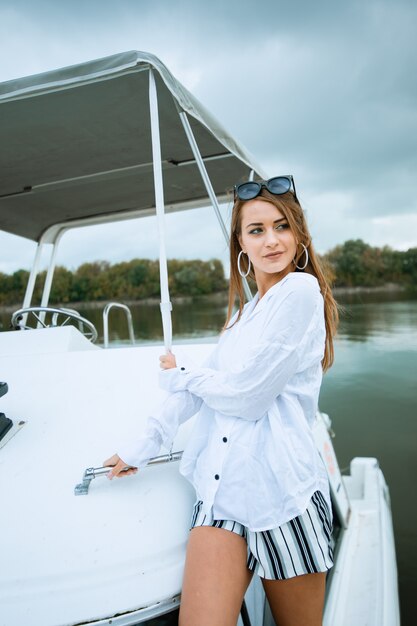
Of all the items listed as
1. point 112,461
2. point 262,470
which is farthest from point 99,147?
point 262,470

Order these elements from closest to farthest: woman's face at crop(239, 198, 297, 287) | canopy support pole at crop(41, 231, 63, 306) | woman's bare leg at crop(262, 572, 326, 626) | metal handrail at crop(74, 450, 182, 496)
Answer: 1. woman's bare leg at crop(262, 572, 326, 626)
2. metal handrail at crop(74, 450, 182, 496)
3. woman's face at crop(239, 198, 297, 287)
4. canopy support pole at crop(41, 231, 63, 306)

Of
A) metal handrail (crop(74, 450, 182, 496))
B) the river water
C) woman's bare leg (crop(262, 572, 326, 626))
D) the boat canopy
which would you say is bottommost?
the river water

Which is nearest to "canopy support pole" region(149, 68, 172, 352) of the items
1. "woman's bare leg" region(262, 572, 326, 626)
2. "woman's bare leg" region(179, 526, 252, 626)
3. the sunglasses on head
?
the sunglasses on head

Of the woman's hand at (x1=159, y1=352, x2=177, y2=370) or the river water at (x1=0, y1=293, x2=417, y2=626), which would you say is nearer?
the woman's hand at (x1=159, y1=352, x2=177, y2=370)

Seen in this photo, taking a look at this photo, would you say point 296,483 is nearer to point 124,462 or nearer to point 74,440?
point 124,462

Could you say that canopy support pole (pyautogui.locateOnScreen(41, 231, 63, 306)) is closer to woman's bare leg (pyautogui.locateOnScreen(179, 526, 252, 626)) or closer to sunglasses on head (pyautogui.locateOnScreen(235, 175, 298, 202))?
sunglasses on head (pyautogui.locateOnScreen(235, 175, 298, 202))

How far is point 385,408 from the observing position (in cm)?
849

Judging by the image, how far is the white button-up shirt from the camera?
1111 millimetres

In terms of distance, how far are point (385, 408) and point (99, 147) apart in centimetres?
768

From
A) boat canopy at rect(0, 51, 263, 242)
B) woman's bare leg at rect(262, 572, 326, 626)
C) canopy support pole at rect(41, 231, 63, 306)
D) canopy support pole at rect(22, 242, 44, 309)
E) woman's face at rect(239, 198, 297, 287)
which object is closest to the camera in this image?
woman's bare leg at rect(262, 572, 326, 626)

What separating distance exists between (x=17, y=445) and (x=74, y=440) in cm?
20

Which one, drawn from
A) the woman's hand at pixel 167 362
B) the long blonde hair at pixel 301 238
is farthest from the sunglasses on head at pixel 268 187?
the woman's hand at pixel 167 362

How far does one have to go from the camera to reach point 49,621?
986 millimetres

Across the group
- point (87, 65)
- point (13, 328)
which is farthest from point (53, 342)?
point (87, 65)
